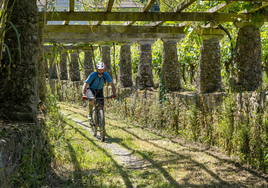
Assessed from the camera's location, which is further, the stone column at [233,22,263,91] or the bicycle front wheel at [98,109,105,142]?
the bicycle front wheel at [98,109,105,142]

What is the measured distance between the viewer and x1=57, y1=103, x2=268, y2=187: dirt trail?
4.62 metres

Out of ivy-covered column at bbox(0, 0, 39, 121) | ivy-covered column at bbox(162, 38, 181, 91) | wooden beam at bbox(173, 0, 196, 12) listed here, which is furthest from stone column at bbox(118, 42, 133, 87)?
ivy-covered column at bbox(0, 0, 39, 121)

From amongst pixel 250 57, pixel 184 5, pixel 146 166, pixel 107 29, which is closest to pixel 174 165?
pixel 146 166

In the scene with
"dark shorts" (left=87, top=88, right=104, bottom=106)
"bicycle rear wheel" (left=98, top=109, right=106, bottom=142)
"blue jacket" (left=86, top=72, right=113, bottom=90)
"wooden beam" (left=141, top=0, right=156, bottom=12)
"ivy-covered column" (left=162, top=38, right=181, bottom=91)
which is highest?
"wooden beam" (left=141, top=0, right=156, bottom=12)

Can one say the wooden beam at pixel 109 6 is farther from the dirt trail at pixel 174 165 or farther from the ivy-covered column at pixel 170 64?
the ivy-covered column at pixel 170 64

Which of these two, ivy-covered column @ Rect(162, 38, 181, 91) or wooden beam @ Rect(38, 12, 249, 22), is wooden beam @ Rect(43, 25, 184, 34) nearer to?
ivy-covered column @ Rect(162, 38, 181, 91)

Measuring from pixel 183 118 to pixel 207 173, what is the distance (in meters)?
2.95

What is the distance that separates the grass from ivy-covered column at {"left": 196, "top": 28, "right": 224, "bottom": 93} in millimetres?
1548

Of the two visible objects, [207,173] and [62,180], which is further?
[207,173]

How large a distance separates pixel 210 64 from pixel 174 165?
3.18 metres

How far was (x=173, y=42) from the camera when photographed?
938cm

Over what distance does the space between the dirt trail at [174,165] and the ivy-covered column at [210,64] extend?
1533mm

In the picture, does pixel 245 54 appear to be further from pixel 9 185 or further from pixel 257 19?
pixel 9 185

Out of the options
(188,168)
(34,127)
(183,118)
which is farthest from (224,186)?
(183,118)
